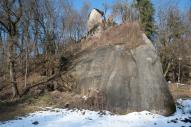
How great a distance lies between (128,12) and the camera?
40.3 meters

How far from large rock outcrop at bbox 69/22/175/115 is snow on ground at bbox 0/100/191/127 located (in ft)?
2.69

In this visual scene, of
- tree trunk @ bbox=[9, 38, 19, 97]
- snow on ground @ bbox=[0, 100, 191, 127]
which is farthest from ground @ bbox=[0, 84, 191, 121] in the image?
tree trunk @ bbox=[9, 38, 19, 97]

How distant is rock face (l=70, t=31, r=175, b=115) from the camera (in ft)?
59.7

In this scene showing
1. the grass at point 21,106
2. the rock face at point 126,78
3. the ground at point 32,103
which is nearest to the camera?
the grass at point 21,106

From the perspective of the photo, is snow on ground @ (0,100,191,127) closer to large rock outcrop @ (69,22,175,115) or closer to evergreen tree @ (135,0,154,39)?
large rock outcrop @ (69,22,175,115)

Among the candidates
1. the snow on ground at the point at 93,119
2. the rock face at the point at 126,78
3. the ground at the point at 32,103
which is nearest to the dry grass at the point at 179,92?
the rock face at the point at 126,78

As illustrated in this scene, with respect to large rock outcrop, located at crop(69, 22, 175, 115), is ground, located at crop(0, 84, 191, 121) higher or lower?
lower

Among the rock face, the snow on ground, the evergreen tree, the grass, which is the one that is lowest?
the snow on ground

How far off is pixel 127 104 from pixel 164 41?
28428mm

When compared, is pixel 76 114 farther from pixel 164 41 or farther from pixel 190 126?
pixel 164 41

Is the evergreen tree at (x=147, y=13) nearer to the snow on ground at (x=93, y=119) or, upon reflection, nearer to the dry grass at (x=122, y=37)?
the dry grass at (x=122, y=37)

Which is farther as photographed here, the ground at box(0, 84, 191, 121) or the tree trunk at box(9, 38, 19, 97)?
the tree trunk at box(9, 38, 19, 97)

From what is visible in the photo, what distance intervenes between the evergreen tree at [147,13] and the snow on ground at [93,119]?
30.0 metres

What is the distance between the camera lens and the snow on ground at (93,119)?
1509cm
